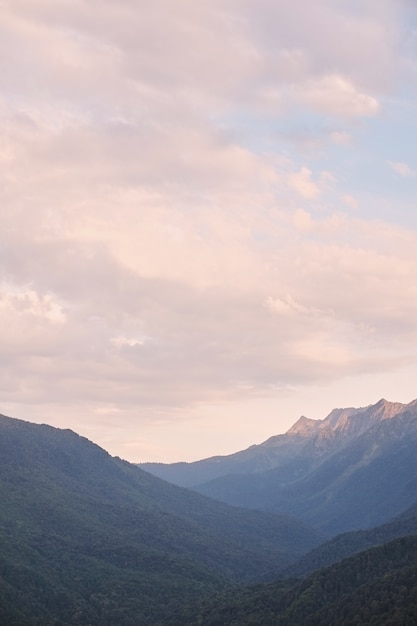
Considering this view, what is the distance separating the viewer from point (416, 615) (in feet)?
643

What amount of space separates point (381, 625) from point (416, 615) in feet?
28.7

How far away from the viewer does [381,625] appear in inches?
7756
